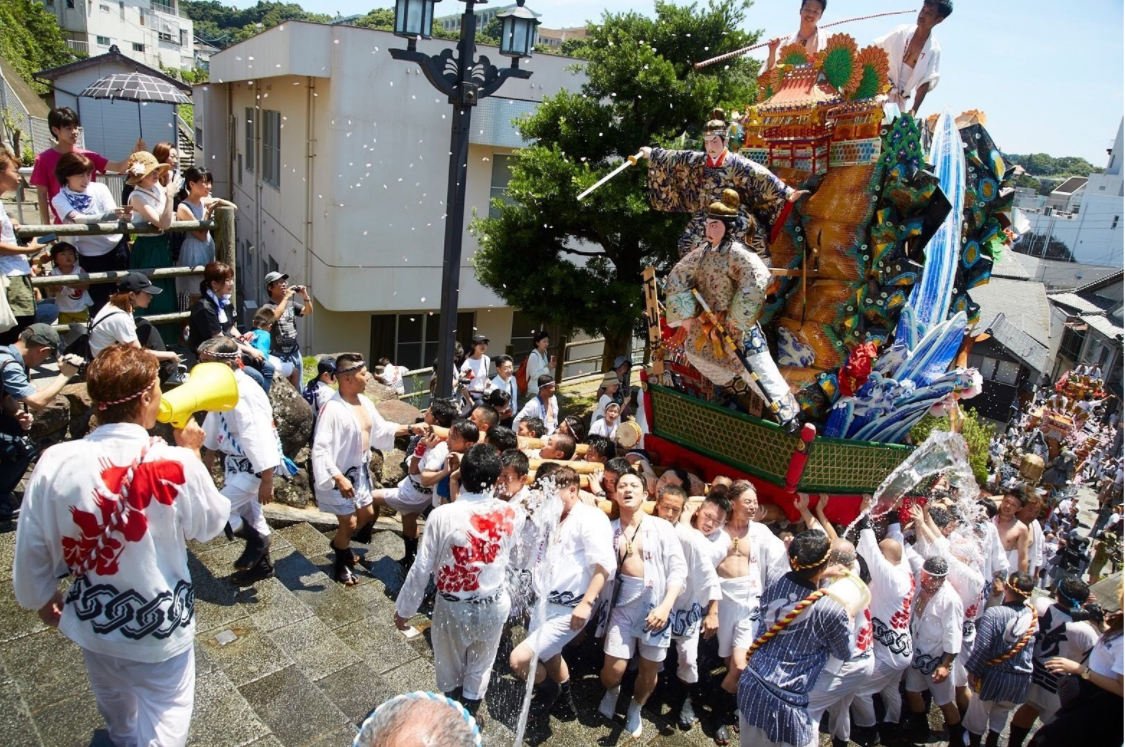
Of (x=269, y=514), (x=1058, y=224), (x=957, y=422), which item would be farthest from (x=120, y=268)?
(x=1058, y=224)

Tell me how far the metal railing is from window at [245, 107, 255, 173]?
460 inches

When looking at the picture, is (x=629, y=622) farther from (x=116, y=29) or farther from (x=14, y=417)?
(x=116, y=29)

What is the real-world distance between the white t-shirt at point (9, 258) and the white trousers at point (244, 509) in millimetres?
2515

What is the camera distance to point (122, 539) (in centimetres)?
266

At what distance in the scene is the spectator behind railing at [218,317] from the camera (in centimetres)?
607

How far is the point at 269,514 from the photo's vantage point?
18.6 ft

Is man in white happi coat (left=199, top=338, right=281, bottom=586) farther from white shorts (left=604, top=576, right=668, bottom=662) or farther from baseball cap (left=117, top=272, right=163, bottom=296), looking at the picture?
white shorts (left=604, top=576, right=668, bottom=662)

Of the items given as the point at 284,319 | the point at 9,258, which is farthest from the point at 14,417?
the point at 284,319

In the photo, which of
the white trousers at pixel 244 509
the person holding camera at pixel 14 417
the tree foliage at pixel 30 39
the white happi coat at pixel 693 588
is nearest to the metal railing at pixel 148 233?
the person holding camera at pixel 14 417

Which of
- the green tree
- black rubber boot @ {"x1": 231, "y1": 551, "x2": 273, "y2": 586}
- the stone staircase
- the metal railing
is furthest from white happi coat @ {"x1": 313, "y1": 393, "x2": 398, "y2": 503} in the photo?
the green tree

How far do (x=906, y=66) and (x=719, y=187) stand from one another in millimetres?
2145

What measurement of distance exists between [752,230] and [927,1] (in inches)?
90.2

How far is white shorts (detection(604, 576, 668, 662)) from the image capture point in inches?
173

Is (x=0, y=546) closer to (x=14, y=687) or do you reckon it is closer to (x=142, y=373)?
(x=14, y=687)
